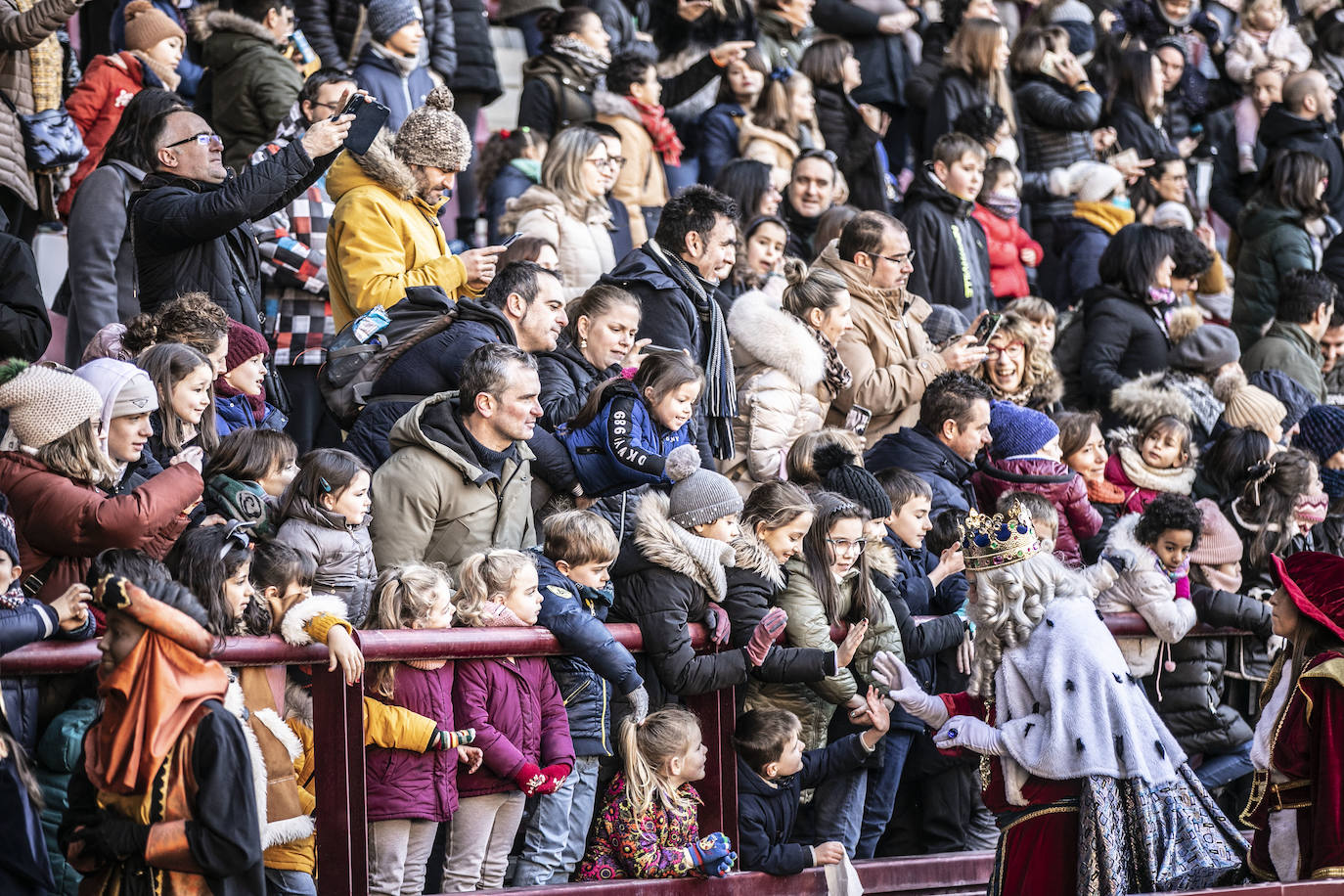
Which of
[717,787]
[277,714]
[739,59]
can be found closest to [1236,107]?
[739,59]

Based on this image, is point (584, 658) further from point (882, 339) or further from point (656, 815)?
point (882, 339)

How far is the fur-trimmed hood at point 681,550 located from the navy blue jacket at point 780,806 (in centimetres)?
66

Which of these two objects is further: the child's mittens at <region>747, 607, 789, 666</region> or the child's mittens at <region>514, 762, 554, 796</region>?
the child's mittens at <region>747, 607, 789, 666</region>

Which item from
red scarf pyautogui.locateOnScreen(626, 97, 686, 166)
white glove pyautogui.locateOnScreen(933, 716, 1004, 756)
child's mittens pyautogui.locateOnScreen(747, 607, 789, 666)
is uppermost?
red scarf pyautogui.locateOnScreen(626, 97, 686, 166)

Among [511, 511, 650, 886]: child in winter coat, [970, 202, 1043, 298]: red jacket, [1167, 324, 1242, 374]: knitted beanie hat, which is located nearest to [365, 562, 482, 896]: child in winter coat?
[511, 511, 650, 886]: child in winter coat

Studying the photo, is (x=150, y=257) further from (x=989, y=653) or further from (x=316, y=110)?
(x=989, y=653)

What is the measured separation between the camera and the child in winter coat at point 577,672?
595cm

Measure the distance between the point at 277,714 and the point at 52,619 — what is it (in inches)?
29.4

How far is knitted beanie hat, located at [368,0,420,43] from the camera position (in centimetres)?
1016

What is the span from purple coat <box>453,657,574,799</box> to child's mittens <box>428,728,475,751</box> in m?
0.05

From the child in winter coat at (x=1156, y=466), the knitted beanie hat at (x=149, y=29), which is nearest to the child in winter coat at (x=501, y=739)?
the child in winter coat at (x=1156, y=466)

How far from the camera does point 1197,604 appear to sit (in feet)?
25.4

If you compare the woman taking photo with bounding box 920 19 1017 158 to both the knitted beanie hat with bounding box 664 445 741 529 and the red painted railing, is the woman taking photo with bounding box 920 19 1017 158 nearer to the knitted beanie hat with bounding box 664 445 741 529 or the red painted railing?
the knitted beanie hat with bounding box 664 445 741 529

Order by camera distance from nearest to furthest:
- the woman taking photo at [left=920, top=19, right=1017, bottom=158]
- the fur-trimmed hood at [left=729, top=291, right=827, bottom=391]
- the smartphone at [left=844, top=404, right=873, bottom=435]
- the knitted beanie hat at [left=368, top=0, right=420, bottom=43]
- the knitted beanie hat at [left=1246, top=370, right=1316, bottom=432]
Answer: the fur-trimmed hood at [left=729, top=291, right=827, bottom=391]
the smartphone at [left=844, top=404, right=873, bottom=435]
the knitted beanie hat at [left=1246, top=370, right=1316, bottom=432]
the knitted beanie hat at [left=368, top=0, right=420, bottom=43]
the woman taking photo at [left=920, top=19, right=1017, bottom=158]
